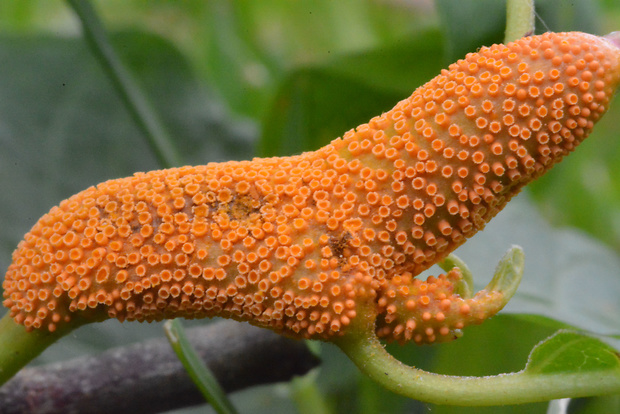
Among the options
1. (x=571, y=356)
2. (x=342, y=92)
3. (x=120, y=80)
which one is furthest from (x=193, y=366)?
(x=342, y=92)

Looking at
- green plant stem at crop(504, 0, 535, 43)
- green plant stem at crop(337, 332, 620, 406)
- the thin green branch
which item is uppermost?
green plant stem at crop(504, 0, 535, 43)

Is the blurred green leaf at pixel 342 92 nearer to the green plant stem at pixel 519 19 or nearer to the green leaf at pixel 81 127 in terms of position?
the green leaf at pixel 81 127

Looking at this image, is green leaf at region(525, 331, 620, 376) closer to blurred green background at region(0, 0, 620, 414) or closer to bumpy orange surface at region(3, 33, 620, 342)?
bumpy orange surface at region(3, 33, 620, 342)

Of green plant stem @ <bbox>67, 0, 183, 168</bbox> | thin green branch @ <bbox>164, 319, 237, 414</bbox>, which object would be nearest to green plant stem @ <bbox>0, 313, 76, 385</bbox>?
thin green branch @ <bbox>164, 319, 237, 414</bbox>

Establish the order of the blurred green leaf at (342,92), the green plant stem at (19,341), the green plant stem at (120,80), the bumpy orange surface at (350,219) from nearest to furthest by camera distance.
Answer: the bumpy orange surface at (350,219) < the green plant stem at (19,341) < the green plant stem at (120,80) < the blurred green leaf at (342,92)

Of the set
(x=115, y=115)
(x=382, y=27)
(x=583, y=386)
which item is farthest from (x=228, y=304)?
(x=382, y=27)

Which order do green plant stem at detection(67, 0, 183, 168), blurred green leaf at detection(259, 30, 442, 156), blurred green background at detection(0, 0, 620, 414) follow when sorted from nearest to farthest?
1. green plant stem at detection(67, 0, 183, 168)
2. blurred green background at detection(0, 0, 620, 414)
3. blurred green leaf at detection(259, 30, 442, 156)

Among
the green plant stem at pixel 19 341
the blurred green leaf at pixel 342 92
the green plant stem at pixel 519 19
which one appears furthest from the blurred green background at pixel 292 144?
the green plant stem at pixel 19 341
